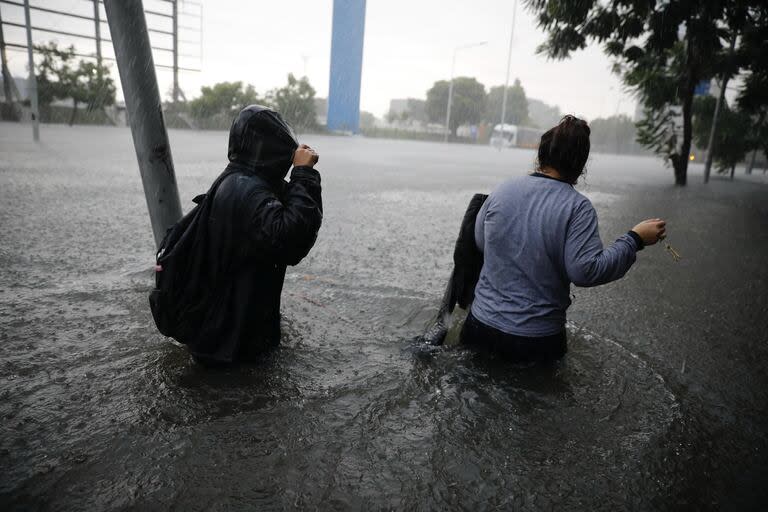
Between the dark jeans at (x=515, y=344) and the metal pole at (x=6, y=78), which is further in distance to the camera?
the metal pole at (x=6, y=78)

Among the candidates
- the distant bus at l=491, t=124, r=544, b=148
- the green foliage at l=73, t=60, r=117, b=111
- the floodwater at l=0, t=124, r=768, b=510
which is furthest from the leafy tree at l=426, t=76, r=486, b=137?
the floodwater at l=0, t=124, r=768, b=510

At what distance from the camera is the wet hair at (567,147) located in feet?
7.30

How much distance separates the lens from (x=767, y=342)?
336 centimetres

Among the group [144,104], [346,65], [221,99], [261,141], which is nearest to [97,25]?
[221,99]

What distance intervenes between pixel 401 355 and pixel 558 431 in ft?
3.14

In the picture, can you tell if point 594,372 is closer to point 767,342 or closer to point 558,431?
point 558,431

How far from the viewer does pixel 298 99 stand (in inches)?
1607

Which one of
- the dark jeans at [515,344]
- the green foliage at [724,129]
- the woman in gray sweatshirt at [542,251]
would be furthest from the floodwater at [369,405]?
the green foliage at [724,129]

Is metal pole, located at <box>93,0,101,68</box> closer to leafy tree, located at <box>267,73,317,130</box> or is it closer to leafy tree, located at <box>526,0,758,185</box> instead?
leafy tree, located at <box>267,73,317,130</box>

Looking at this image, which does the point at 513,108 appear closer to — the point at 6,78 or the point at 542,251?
the point at 6,78

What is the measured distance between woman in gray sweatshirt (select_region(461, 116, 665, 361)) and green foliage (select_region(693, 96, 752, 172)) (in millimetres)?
17167

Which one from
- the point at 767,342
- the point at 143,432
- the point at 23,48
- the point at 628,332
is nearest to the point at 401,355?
the point at 143,432

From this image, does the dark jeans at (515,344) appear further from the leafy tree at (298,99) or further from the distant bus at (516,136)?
the distant bus at (516,136)

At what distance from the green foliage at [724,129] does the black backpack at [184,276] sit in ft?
59.7
